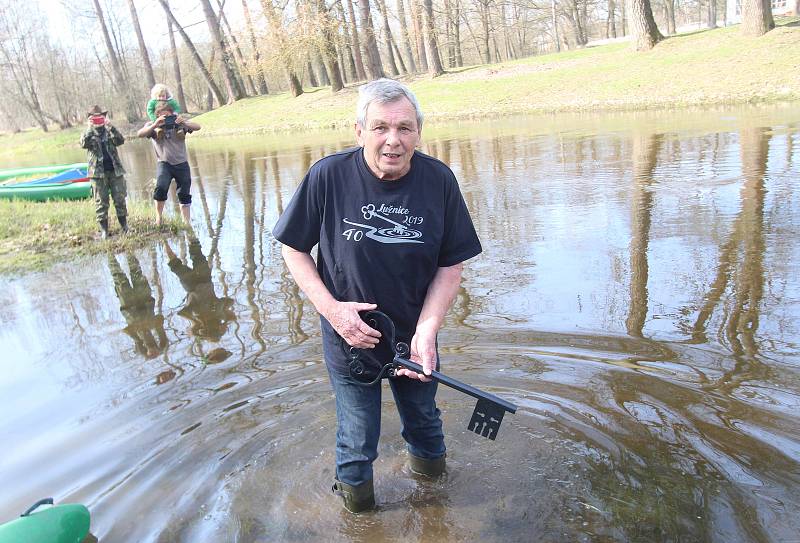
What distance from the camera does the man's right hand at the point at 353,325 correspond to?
→ 263 cm

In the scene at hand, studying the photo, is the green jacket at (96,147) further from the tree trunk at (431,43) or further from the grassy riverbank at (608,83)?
the tree trunk at (431,43)

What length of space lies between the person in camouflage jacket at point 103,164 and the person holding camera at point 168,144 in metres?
0.41

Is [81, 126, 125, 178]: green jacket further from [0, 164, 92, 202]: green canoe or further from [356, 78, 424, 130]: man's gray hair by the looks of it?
[356, 78, 424, 130]: man's gray hair

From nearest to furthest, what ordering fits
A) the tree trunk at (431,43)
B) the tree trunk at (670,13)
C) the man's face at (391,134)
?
the man's face at (391,134) < the tree trunk at (431,43) < the tree trunk at (670,13)

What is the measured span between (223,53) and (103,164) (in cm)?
3159

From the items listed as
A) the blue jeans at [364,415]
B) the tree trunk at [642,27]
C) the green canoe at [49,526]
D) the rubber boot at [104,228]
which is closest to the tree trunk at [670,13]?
the tree trunk at [642,27]

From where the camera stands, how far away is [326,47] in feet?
102

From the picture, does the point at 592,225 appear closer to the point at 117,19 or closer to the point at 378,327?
the point at 378,327

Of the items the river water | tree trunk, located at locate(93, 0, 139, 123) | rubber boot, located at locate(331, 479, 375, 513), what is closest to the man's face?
rubber boot, located at locate(331, 479, 375, 513)

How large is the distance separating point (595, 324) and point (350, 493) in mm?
2485

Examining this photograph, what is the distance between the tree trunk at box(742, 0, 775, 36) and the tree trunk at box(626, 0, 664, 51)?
3117 millimetres

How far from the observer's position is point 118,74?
43125 millimetres

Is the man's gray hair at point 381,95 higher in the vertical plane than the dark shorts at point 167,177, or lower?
higher

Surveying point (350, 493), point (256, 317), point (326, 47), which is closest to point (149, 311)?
point (256, 317)
